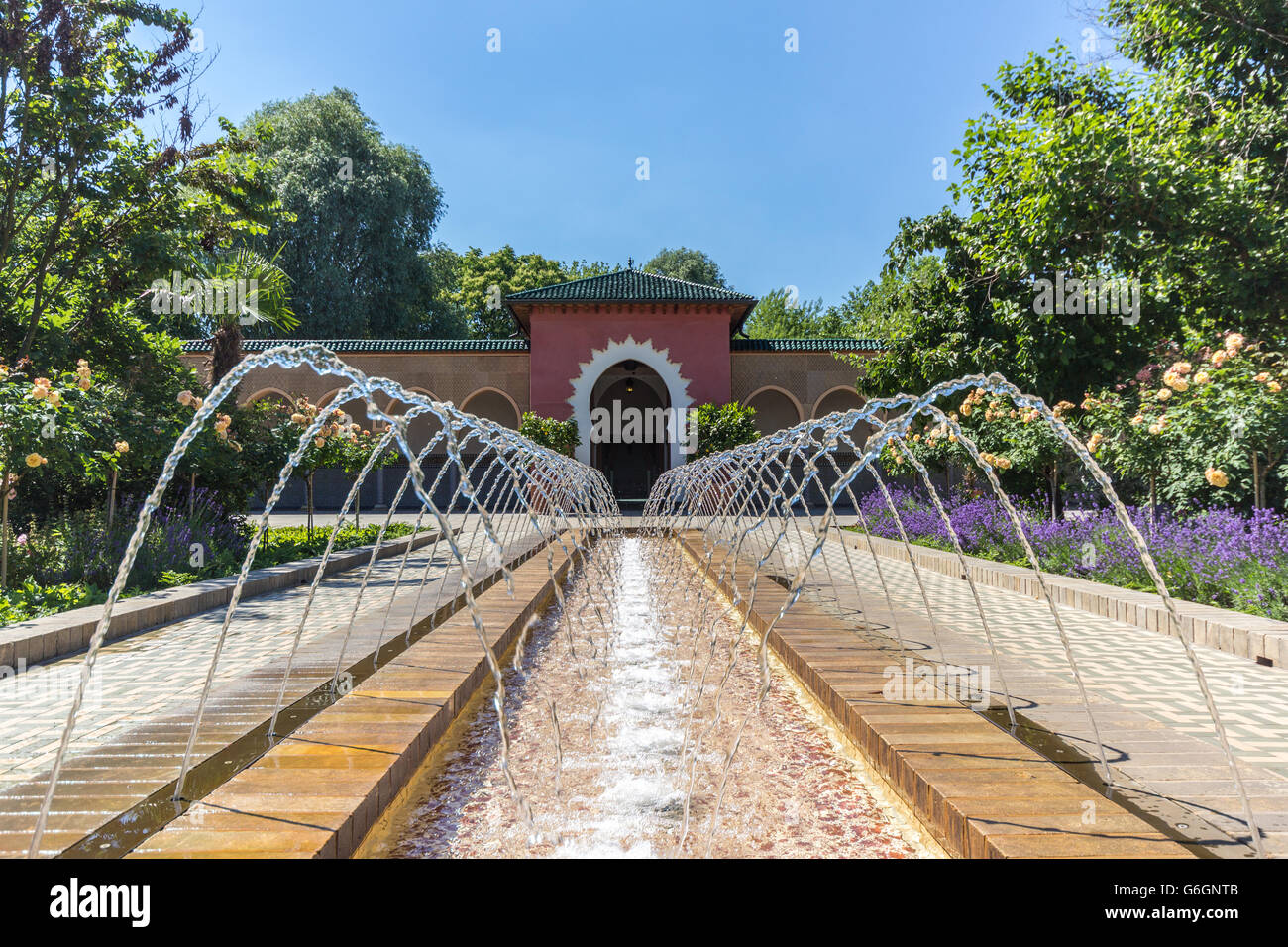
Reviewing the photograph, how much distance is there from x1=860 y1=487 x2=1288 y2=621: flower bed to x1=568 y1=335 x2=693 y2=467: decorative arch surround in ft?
38.0

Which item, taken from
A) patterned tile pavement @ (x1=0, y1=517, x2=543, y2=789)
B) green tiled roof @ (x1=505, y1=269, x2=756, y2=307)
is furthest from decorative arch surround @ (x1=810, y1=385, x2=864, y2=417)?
patterned tile pavement @ (x1=0, y1=517, x2=543, y2=789)

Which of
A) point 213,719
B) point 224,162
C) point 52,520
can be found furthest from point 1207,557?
point 224,162

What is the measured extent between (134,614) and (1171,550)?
821 cm

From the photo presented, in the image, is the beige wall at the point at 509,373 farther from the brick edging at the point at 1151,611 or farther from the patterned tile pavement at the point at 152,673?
the patterned tile pavement at the point at 152,673

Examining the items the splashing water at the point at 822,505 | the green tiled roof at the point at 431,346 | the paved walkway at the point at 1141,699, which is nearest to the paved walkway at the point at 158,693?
the splashing water at the point at 822,505

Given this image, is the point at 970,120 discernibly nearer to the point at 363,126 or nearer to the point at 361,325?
the point at 361,325

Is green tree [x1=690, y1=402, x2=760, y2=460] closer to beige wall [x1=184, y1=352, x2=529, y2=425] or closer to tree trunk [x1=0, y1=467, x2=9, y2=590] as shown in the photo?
beige wall [x1=184, y1=352, x2=529, y2=425]

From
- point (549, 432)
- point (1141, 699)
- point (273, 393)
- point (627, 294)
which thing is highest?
point (627, 294)

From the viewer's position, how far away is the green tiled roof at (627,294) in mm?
20203

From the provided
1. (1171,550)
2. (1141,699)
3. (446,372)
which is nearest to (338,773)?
(1141,699)

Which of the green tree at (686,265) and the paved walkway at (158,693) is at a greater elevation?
the green tree at (686,265)

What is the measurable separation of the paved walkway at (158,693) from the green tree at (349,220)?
24.8 metres

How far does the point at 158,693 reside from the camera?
144 inches

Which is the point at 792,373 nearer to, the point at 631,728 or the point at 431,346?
the point at 431,346
